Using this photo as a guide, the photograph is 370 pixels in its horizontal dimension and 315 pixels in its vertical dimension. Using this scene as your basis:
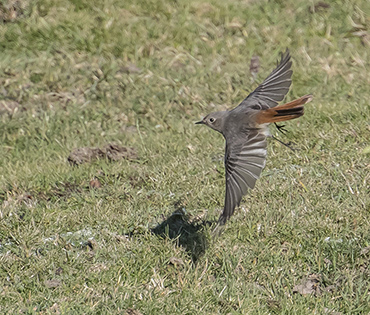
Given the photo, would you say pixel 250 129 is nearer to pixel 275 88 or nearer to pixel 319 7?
pixel 275 88

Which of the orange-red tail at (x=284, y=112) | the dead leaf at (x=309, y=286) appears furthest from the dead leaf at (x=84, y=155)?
the dead leaf at (x=309, y=286)

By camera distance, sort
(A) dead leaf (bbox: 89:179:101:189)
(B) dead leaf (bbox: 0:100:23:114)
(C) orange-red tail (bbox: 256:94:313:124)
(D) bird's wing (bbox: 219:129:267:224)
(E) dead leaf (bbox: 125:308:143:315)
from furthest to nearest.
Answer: (B) dead leaf (bbox: 0:100:23:114)
(A) dead leaf (bbox: 89:179:101:189)
(C) orange-red tail (bbox: 256:94:313:124)
(D) bird's wing (bbox: 219:129:267:224)
(E) dead leaf (bbox: 125:308:143:315)

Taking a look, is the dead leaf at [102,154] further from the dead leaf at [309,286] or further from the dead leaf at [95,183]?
the dead leaf at [309,286]

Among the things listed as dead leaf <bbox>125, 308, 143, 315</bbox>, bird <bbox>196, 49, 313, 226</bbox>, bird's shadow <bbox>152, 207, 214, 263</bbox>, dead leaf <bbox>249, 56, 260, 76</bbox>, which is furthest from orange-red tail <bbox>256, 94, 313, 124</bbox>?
dead leaf <bbox>249, 56, 260, 76</bbox>

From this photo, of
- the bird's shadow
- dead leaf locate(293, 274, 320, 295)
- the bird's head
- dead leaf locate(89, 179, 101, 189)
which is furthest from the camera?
dead leaf locate(89, 179, 101, 189)

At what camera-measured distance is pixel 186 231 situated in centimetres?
521

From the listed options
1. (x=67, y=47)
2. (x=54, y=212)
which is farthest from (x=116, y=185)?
(x=67, y=47)

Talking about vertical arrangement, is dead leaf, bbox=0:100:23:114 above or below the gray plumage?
below

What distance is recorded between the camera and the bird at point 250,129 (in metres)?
4.40

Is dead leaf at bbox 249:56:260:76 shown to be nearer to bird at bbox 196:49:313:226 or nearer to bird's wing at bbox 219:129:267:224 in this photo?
bird at bbox 196:49:313:226

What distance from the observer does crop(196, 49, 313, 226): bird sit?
14.4ft

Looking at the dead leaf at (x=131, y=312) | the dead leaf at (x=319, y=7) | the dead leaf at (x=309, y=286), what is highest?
the dead leaf at (x=131, y=312)

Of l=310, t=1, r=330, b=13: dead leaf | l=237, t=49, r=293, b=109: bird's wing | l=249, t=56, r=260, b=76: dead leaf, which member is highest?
l=237, t=49, r=293, b=109: bird's wing

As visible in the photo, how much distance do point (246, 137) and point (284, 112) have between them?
39cm
